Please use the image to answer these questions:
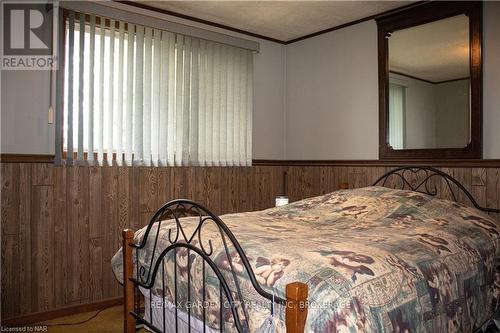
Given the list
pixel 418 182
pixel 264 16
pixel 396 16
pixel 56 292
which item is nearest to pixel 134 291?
pixel 56 292

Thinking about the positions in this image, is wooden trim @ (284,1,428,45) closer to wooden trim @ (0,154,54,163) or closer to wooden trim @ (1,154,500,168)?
wooden trim @ (1,154,500,168)

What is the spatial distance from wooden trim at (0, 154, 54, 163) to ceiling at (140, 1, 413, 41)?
54.8 inches

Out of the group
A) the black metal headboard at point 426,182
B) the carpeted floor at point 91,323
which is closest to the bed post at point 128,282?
the carpeted floor at point 91,323

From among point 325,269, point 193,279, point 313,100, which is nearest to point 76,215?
point 193,279

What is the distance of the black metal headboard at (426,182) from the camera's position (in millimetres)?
2838

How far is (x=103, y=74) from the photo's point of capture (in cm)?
294

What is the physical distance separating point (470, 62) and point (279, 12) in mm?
1491

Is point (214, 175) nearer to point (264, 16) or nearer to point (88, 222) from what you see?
point (88, 222)

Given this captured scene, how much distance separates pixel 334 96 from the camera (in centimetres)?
369

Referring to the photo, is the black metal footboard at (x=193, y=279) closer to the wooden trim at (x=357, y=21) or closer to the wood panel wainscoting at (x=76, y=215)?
the wood panel wainscoting at (x=76, y=215)

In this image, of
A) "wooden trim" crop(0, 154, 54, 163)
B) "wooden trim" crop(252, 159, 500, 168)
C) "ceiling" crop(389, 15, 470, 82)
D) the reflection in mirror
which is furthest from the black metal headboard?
"wooden trim" crop(0, 154, 54, 163)

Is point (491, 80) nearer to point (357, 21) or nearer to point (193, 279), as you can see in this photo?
point (357, 21)

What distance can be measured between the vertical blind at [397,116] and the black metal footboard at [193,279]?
1.84 metres

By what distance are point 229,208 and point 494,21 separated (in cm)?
251
